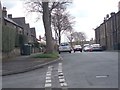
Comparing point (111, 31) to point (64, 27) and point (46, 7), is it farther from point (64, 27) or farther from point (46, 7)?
point (46, 7)

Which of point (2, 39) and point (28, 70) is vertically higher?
point (2, 39)

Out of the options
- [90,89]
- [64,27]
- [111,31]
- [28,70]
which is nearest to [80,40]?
[64,27]

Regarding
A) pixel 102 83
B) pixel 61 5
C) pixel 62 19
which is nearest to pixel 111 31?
pixel 62 19

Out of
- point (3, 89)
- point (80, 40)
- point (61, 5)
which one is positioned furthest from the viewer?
point (80, 40)

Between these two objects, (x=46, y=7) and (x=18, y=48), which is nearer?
(x=46, y=7)

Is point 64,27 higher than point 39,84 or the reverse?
higher

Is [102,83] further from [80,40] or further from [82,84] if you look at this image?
[80,40]

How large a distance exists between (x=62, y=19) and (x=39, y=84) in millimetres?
64115

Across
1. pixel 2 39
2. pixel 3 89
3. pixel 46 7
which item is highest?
pixel 46 7

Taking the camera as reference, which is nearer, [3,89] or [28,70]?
[3,89]

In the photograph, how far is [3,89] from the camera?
11664mm

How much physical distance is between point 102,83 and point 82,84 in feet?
2.64

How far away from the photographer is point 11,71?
18453 mm

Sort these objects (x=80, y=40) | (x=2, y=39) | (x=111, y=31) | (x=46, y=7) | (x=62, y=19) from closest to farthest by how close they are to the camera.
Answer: (x=2, y=39) < (x=46, y=7) < (x=111, y=31) < (x=62, y=19) < (x=80, y=40)
